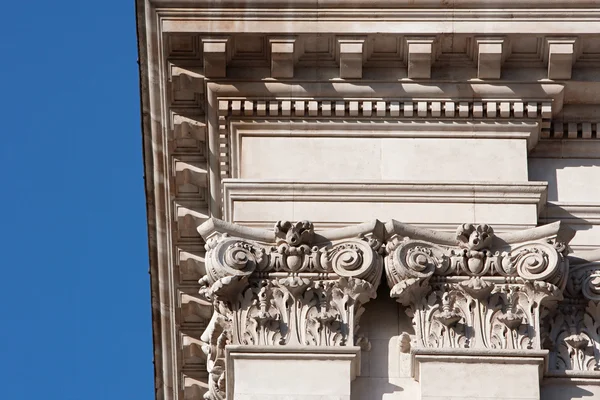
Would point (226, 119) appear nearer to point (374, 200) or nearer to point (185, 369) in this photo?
point (374, 200)

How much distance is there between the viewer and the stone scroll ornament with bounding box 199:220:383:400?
39344mm

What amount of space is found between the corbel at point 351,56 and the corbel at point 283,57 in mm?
788

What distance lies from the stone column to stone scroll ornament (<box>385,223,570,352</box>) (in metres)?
0.02

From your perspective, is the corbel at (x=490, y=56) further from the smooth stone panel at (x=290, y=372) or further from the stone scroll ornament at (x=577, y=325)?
the smooth stone panel at (x=290, y=372)

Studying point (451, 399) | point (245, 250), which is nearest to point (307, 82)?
point (245, 250)

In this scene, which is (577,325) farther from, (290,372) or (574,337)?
(290,372)

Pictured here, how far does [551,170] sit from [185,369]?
29.7 feet

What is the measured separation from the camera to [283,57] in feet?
137

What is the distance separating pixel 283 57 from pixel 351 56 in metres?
1.14

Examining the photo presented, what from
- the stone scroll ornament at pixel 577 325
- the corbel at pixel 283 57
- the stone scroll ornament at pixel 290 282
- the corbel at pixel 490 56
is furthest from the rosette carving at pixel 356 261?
the corbel at pixel 490 56

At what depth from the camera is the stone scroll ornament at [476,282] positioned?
3928cm

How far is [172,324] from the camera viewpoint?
152 ft

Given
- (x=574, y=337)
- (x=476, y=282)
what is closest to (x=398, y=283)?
(x=476, y=282)

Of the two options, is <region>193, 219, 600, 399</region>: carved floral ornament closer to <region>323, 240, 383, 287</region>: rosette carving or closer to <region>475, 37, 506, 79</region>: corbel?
<region>323, 240, 383, 287</region>: rosette carving
